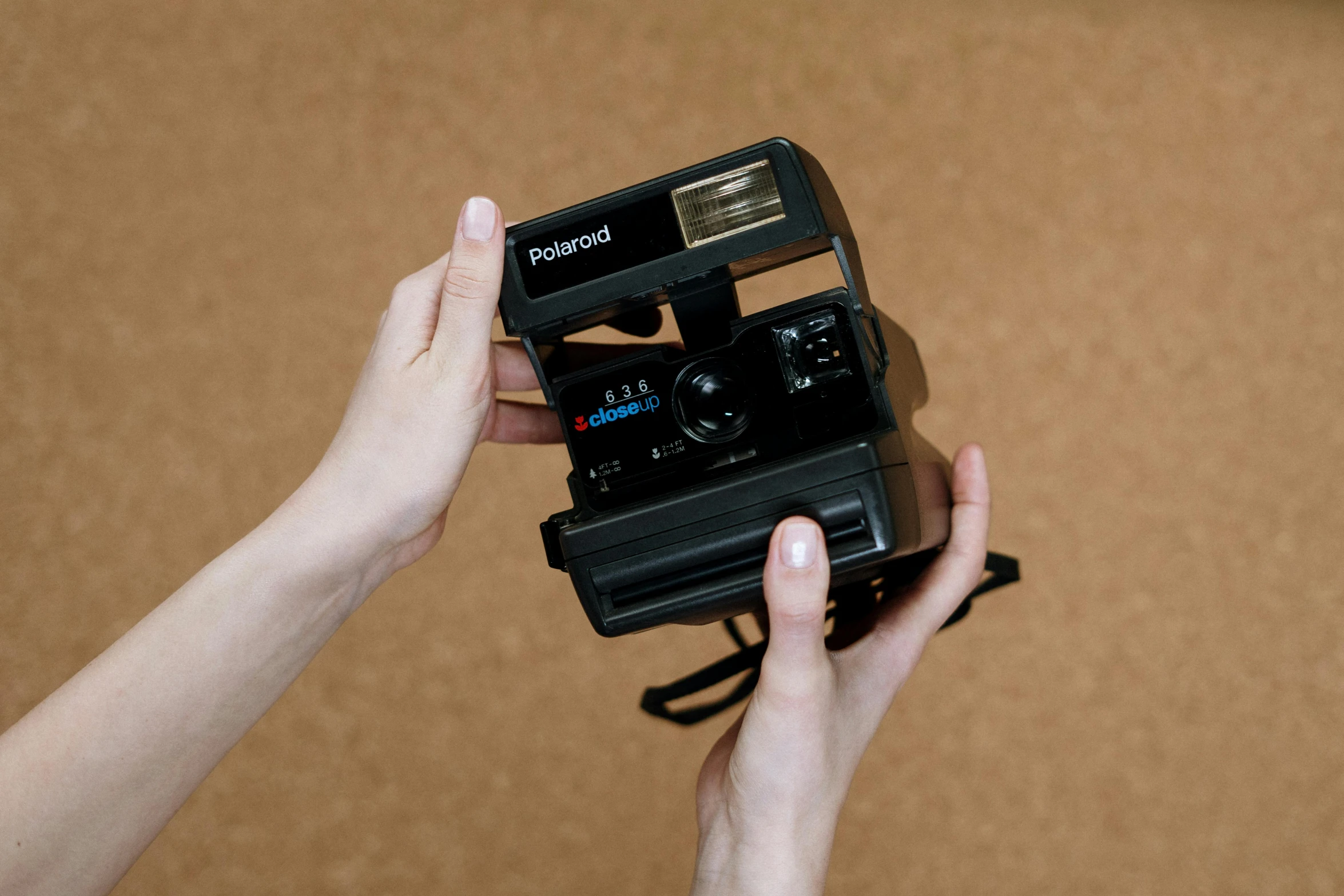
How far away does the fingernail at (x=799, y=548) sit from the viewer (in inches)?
30.5

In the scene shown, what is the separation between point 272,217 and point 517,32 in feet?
1.81

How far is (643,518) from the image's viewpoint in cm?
83

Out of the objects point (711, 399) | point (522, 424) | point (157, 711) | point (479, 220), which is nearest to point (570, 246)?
point (479, 220)

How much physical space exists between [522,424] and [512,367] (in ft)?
0.32

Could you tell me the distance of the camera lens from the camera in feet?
2.93

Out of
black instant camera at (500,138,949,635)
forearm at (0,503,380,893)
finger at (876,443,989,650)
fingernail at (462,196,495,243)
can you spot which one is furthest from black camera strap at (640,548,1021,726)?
fingernail at (462,196,495,243)

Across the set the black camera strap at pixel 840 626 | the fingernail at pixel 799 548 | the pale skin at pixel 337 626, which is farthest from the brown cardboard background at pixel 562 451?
the fingernail at pixel 799 548

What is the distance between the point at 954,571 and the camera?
107cm

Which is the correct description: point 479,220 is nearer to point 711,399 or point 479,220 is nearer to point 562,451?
point 711,399

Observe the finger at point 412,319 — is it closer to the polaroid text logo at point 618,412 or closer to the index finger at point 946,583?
the polaroid text logo at point 618,412

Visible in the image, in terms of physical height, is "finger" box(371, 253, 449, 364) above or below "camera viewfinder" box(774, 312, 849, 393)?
above

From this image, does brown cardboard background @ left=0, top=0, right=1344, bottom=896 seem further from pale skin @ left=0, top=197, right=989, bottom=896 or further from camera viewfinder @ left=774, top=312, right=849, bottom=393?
camera viewfinder @ left=774, top=312, right=849, bottom=393

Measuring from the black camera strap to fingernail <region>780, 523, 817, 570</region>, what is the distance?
13.3 inches

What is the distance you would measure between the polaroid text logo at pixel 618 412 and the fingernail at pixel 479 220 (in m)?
0.19
